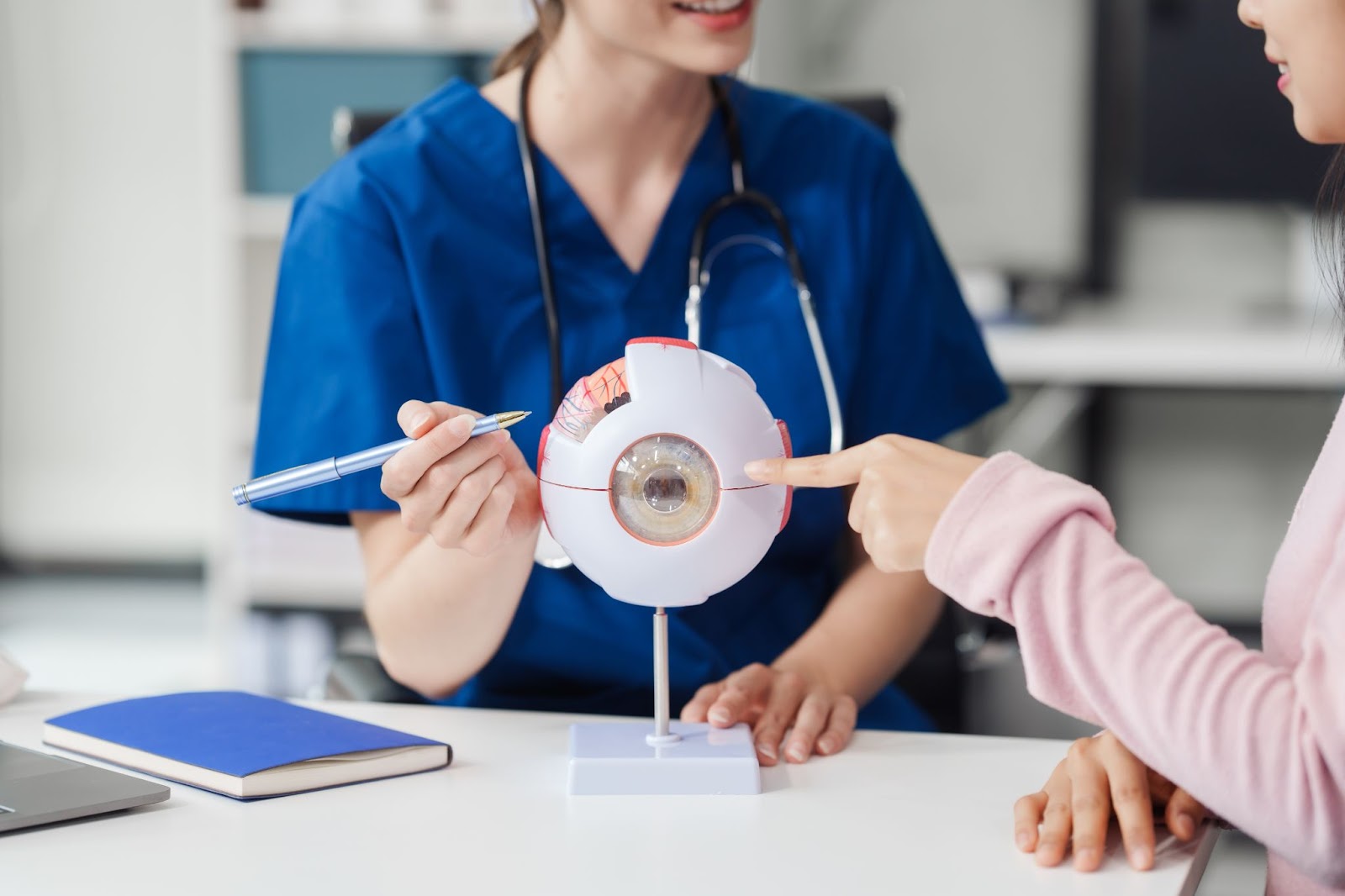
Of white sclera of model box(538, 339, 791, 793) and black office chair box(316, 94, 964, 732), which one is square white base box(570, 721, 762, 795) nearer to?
white sclera of model box(538, 339, 791, 793)

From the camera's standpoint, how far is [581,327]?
3.87ft

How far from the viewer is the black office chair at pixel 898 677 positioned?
120 centimetres

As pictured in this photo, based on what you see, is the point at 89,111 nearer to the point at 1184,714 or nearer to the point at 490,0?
the point at 490,0

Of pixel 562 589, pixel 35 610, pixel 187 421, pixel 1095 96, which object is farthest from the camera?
pixel 187 421

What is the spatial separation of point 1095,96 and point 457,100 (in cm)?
179

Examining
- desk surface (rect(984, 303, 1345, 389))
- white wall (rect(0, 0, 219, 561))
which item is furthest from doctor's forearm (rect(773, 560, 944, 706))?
white wall (rect(0, 0, 219, 561))

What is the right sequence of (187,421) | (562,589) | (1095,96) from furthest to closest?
(187,421)
(1095,96)
(562,589)

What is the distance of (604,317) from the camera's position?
3.89 ft

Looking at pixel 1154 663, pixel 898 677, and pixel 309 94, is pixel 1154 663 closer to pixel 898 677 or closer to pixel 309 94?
pixel 898 677

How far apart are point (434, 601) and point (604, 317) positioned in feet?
0.91

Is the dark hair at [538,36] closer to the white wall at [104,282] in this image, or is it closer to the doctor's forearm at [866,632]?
the doctor's forearm at [866,632]

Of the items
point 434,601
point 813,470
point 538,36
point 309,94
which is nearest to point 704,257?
point 538,36

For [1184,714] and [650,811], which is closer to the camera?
[1184,714]

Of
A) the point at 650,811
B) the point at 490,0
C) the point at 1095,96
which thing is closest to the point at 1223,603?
the point at 1095,96
